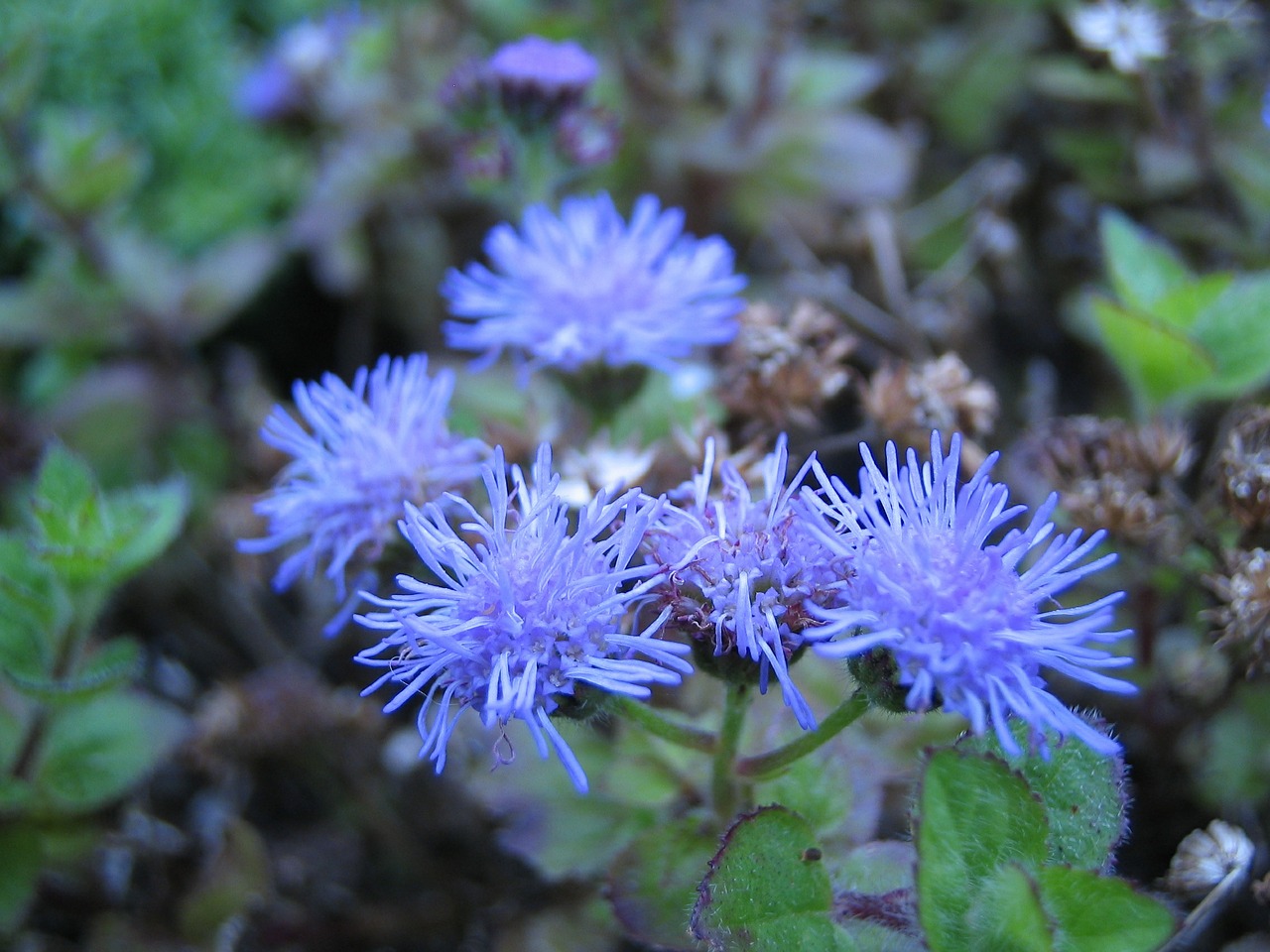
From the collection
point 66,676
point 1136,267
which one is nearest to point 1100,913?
point 1136,267

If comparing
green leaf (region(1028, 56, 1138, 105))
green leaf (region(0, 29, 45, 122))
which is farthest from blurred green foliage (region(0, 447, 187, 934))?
green leaf (region(1028, 56, 1138, 105))

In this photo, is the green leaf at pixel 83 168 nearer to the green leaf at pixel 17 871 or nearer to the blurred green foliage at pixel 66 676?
the blurred green foliage at pixel 66 676

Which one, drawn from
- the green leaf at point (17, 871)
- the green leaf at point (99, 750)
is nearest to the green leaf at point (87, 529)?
the green leaf at point (99, 750)

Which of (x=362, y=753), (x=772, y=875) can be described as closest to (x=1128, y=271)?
(x=772, y=875)

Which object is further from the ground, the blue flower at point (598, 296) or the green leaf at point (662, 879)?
the blue flower at point (598, 296)

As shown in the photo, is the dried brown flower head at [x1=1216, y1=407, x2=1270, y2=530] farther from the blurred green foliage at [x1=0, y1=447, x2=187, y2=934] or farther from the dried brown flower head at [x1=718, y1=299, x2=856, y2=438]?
the blurred green foliage at [x1=0, y1=447, x2=187, y2=934]

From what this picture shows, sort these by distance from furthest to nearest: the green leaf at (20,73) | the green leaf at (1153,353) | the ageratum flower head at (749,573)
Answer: the green leaf at (20,73) < the green leaf at (1153,353) < the ageratum flower head at (749,573)
